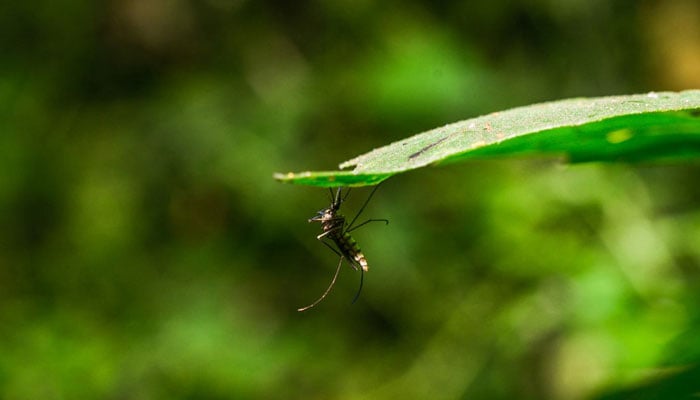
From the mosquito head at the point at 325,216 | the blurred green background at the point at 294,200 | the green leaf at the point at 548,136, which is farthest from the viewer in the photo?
the blurred green background at the point at 294,200

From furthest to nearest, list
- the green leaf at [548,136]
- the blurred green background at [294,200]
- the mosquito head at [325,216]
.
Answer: the blurred green background at [294,200] → the mosquito head at [325,216] → the green leaf at [548,136]

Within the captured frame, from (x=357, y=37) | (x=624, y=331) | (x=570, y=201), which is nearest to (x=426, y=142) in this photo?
(x=624, y=331)

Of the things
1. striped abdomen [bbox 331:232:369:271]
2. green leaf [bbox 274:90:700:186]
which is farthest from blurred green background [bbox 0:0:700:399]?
green leaf [bbox 274:90:700:186]

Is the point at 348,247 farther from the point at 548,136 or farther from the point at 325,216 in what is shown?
the point at 548,136

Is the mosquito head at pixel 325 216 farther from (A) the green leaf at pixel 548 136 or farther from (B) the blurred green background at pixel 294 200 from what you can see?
(B) the blurred green background at pixel 294 200

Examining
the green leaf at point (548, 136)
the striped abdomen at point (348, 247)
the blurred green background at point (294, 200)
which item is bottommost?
the green leaf at point (548, 136)

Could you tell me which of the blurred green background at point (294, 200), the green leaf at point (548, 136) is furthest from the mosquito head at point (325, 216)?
the blurred green background at point (294, 200)
